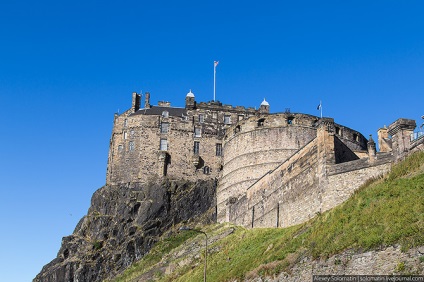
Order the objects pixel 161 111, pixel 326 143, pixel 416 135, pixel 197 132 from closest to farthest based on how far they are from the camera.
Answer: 1. pixel 416 135
2. pixel 326 143
3. pixel 197 132
4. pixel 161 111

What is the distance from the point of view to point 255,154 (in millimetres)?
59656

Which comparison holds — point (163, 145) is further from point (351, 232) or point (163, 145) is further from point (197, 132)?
point (351, 232)

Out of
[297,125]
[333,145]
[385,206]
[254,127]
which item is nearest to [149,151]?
[254,127]

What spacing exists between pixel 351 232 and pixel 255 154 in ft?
107

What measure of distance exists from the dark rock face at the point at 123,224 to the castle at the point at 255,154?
1.66m

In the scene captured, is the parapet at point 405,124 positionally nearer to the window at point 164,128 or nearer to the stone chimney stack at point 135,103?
the window at point 164,128

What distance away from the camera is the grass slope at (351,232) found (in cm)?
2478

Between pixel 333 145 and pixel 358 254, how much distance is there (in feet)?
47.9

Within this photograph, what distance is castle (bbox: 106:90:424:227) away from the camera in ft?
122

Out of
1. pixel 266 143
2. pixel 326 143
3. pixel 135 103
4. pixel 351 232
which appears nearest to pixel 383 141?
pixel 326 143

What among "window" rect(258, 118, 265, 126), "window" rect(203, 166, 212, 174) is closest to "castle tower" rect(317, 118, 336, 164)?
"window" rect(258, 118, 265, 126)

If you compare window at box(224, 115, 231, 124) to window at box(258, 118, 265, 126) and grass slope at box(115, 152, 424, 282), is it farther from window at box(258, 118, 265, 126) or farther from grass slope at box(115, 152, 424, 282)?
grass slope at box(115, 152, 424, 282)

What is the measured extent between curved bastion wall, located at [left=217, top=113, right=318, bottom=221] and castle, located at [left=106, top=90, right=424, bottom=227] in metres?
0.10

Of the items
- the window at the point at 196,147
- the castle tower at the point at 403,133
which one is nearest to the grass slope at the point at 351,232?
the castle tower at the point at 403,133
